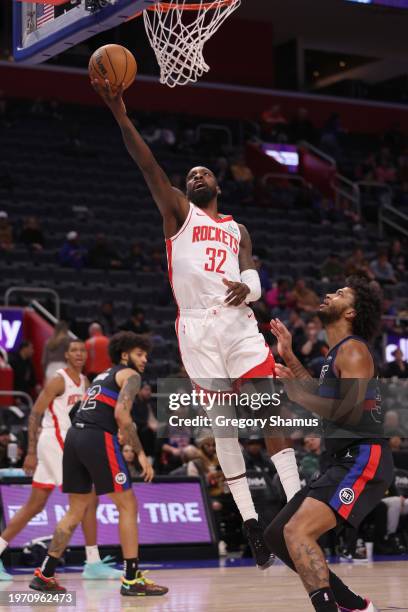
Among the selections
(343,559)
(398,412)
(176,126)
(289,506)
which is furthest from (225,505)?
(176,126)

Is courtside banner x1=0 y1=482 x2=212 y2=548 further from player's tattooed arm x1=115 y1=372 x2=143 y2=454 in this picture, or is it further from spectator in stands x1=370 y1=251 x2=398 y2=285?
spectator in stands x1=370 y1=251 x2=398 y2=285

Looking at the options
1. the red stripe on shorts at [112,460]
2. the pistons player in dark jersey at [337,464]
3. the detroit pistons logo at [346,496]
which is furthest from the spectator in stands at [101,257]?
the detroit pistons logo at [346,496]

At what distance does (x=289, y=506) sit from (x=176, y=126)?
19.4m

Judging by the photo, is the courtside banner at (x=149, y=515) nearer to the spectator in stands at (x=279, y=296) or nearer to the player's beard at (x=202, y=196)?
the player's beard at (x=202, y=196)

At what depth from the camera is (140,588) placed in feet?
27.6

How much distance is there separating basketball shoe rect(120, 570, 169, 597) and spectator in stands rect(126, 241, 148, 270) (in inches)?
409

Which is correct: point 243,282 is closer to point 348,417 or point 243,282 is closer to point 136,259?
point 348,417

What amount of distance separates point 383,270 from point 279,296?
3.32 m

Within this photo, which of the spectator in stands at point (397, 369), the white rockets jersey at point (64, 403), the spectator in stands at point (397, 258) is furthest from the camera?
the spectator in stands at point (397, 258)

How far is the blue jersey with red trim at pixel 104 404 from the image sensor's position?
8961 millimetres

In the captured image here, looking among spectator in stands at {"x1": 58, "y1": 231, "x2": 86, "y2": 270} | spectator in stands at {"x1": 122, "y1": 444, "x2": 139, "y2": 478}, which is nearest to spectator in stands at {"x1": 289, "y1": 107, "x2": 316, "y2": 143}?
spectator in stands at {"x1": 58, "y1": 231, "x2": 86, "y2": 270}

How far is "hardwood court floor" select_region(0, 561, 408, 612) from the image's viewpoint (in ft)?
24.1

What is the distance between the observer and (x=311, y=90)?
29516 millimetres

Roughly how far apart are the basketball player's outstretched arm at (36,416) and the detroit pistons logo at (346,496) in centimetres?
453
